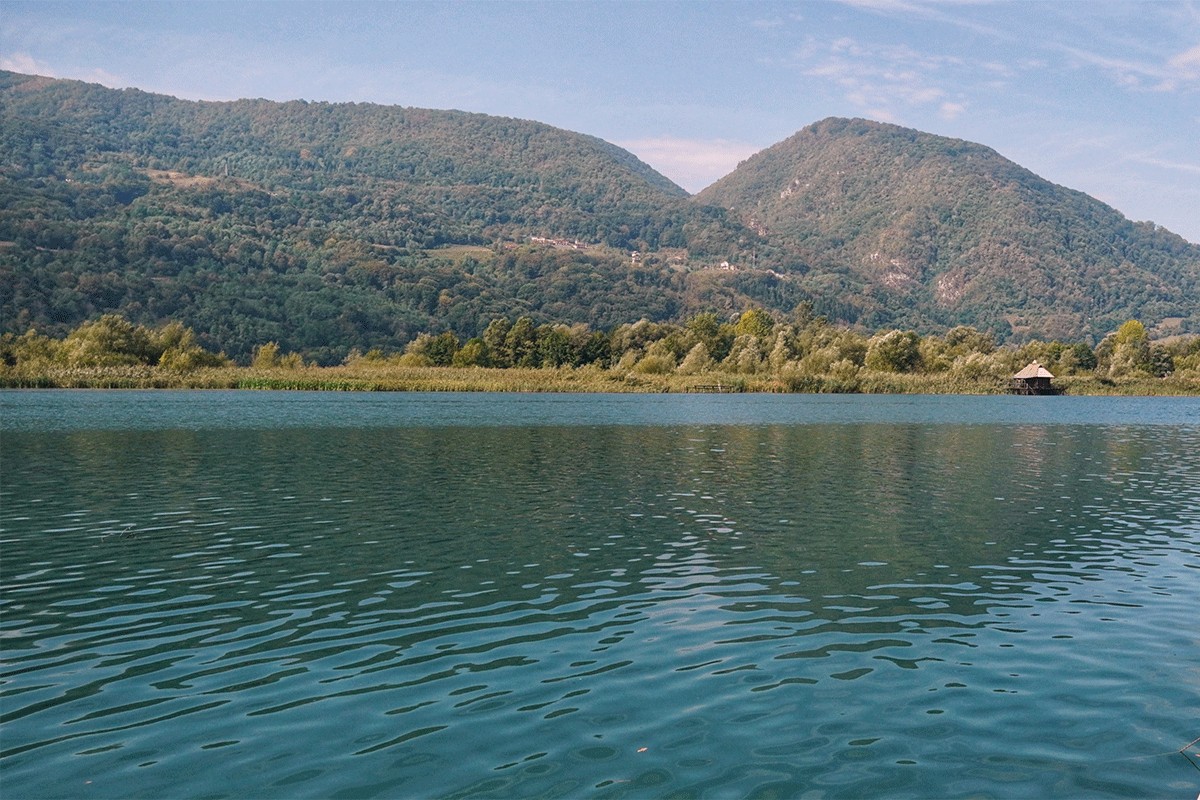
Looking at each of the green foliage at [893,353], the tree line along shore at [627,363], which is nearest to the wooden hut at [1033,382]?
the tree line along shore at [627,363]

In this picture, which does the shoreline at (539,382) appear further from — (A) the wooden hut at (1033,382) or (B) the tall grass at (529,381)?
(A) the wooden hut at (1033,382)

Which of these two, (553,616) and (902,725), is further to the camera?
(553,616)

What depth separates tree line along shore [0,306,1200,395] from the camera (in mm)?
119062

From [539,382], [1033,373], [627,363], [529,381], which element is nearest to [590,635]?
[539,382]

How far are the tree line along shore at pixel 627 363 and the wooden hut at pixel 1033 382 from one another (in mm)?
2024

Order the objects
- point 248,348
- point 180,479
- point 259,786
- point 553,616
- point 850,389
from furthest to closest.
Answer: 1. point 248,348
2. point 850,389
3. point 180,479
4. point 553,616
5. point 259,786

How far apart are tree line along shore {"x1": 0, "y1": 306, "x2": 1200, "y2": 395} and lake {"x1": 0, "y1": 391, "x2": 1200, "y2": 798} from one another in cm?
8505

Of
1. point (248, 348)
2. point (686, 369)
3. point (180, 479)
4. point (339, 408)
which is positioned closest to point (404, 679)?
point (180, 479)

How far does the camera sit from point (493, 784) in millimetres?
9602

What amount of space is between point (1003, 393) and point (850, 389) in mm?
29511

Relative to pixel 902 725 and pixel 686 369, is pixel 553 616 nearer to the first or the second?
pixel 902 725

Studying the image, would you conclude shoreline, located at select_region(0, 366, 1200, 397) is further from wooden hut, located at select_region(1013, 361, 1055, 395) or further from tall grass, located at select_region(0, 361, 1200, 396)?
wooden hut, located at select_region(1013, 361, 1055, 395)

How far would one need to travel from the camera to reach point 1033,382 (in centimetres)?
15338

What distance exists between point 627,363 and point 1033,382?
6434 centimetres
